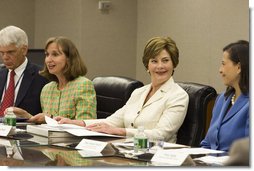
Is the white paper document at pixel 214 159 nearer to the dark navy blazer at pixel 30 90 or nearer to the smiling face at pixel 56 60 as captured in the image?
the smiling face at pixel 56 60

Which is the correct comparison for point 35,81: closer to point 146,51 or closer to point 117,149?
point 146,51

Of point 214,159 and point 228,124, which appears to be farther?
point 228,124

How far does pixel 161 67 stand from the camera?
319 cm

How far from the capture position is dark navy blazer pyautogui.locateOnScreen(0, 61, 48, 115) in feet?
12.5

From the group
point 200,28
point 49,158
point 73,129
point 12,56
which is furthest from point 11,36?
point 200,28

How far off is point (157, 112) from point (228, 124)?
0.50m

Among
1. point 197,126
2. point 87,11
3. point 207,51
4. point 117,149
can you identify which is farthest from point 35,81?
point 87,11

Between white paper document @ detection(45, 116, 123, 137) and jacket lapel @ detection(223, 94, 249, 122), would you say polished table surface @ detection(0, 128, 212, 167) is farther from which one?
jacket lapel @ detection(223, 94, 249, 122)

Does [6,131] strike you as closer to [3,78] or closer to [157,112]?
[157,112]

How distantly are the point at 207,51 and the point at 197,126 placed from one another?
7.90 ft

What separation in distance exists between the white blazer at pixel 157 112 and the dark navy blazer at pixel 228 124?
8.7 inches

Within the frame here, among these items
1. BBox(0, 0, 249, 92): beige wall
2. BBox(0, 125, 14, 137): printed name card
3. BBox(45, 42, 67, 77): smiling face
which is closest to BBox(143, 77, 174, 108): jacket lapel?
BBox(45, 42, 67, 77): smiling face

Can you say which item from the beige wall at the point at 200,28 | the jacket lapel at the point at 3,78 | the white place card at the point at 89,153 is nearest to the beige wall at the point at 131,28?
the beige wall at the point at 200,28

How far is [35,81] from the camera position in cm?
385
